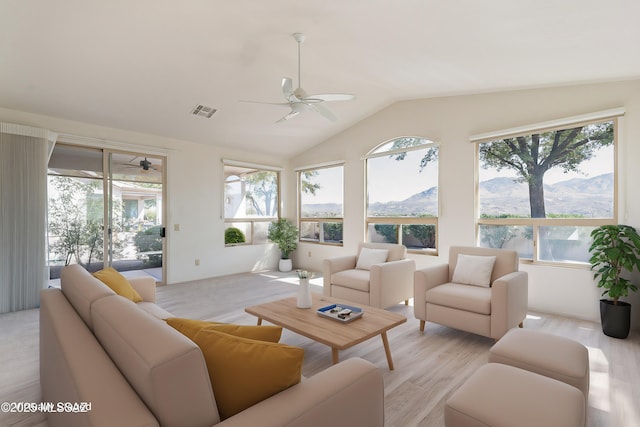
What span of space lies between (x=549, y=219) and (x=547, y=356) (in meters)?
2.58

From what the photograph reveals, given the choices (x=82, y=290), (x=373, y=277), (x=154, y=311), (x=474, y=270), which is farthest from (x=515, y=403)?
(x=154, y=311)

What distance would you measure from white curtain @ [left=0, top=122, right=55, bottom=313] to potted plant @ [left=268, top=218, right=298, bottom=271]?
3.68 m

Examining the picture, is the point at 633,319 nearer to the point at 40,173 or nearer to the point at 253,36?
the point at 253,36

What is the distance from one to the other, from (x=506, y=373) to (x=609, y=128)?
3386 mm

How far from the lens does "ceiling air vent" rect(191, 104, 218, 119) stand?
182 inches

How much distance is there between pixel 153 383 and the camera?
0.84 metres

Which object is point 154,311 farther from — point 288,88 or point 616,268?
point 616,268

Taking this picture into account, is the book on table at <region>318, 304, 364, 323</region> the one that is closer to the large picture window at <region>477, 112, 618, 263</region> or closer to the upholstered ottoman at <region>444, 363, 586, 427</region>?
the upholstered ottoman at <region>444, 363, 586, 427</region>

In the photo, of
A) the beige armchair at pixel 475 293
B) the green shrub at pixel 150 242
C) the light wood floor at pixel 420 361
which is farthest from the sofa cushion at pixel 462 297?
the green shrub at pixel 150 242

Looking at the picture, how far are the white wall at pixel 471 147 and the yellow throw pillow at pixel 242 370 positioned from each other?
3.98m

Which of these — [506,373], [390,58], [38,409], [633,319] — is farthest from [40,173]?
[633,319]

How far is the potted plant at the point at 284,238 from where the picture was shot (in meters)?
6.63

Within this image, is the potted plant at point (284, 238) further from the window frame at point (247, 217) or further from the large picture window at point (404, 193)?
the large picture window at point (404, 193)

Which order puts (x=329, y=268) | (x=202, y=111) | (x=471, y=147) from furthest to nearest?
(x=202, y=111) → (x=471, y=147) → (x=329, y=268)
